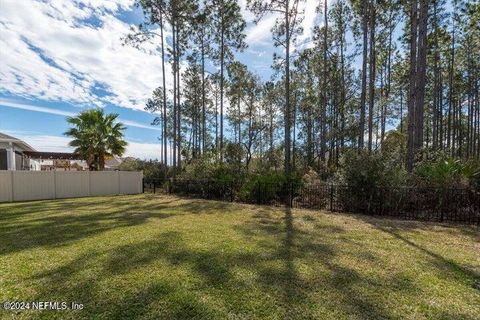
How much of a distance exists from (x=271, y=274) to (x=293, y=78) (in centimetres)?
2103

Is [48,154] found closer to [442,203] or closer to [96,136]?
[96,136]

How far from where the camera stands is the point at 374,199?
8.47 meters

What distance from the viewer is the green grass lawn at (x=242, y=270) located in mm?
2693

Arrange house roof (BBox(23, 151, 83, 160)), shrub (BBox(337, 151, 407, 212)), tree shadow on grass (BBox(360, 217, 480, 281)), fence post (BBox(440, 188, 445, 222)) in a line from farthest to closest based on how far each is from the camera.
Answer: house roof (BBox(23, 151, 83, 160)) < shrub (BBox(337, 151, 407, 212)) < fence post (BBox(440, 188, 445, 222)) < tree shadow on grass (BBox(360, 217, 480, 281))

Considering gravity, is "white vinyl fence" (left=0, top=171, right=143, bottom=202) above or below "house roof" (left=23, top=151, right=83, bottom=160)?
below

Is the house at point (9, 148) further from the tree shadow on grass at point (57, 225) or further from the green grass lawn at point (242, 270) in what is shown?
the green grass lawn at point (242, 270)

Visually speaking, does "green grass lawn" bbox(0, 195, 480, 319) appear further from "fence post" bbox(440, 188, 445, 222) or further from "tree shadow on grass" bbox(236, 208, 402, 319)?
"fence post" bbox(440, 188, 445, 222)

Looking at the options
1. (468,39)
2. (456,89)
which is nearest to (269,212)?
(468,39)

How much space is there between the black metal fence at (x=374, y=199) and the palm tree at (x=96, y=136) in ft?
30.1

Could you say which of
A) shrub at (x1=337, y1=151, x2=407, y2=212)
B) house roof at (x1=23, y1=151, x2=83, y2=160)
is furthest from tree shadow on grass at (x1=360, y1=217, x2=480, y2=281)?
house roof at (x1=23, y1=151, x2=83, y2=160)

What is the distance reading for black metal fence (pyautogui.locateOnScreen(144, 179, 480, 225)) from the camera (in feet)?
A: 24.8

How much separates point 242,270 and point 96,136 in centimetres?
1602

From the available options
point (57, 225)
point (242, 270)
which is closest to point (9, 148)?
point (57, 225)

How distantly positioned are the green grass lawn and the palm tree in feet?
36.9
